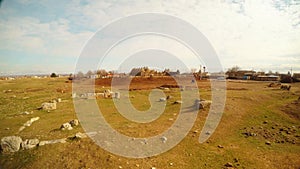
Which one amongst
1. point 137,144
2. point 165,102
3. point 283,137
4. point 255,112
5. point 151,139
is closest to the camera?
point 137,144

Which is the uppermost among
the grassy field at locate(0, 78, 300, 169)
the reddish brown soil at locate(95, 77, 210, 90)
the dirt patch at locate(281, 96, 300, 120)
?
the reddish brown soil at locate(95, 77, 210, 90)

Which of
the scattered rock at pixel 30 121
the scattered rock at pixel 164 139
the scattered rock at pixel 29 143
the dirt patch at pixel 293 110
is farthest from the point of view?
the dirt patch at pixel 293 110

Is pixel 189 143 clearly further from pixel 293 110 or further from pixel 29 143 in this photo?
pixel 293 110

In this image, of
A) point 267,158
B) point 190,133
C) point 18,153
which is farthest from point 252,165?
point 18,153

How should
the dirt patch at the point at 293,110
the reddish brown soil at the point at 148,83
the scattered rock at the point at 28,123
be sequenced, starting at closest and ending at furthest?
the scattered rock at the point at 28,123, the dirt patch at the point at 293,110, the reddish brown soil at the point at 148,83

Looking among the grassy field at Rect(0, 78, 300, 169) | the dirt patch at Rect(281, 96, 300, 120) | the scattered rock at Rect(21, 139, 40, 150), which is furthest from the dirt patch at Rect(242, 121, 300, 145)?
the scattered rock at Rect(21, 139, 40, 150)

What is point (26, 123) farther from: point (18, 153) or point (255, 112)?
point (255, 112)

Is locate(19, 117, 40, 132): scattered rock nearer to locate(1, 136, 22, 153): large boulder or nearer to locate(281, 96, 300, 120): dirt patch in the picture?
locate(1, 136, 22, 153): large boulder

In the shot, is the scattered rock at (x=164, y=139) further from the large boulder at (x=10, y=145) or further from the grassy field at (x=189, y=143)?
the large boulder at (x=10, y=145)

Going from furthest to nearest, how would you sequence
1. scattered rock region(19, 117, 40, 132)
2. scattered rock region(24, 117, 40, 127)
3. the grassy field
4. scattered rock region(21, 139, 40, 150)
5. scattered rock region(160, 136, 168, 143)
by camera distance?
scattered rock region(24, 117, 40, 127), scattered rock region(19, 117, 40, 132), scattered rock region(160, 136, 168, 143), scattered rock region(21, 139, 40, 150), the grassy field

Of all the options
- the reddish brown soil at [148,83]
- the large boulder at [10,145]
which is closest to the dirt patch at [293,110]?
the large boulder at [10,145]

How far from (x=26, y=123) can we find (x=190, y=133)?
23.4 feet

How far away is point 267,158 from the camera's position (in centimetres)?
610

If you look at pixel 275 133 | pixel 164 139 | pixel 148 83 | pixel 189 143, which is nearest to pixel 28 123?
pixel 164 139
